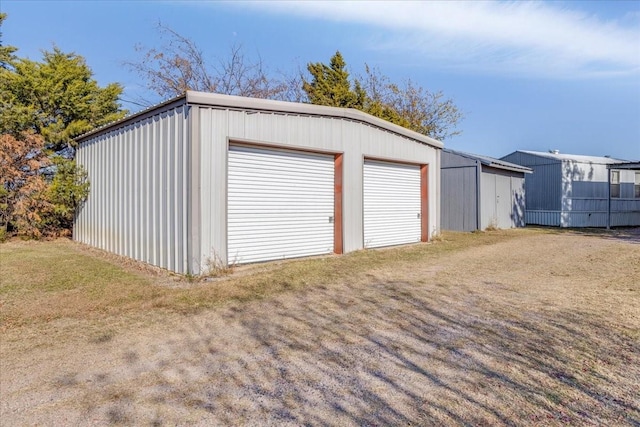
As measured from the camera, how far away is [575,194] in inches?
787

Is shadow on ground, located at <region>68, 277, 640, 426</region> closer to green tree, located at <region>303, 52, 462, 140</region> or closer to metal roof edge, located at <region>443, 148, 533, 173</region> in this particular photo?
metal roof edge, located at <region>443, 148, 533, 173</region>

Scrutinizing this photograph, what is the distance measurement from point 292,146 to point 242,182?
1453 millimetres

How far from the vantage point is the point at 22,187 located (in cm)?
1185

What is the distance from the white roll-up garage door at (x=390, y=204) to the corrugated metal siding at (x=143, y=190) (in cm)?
501

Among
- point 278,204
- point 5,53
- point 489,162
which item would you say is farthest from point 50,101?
point 489,162

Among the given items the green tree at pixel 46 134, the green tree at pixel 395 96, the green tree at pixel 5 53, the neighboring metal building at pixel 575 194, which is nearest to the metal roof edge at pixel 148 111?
the green tree at pixel 46 134

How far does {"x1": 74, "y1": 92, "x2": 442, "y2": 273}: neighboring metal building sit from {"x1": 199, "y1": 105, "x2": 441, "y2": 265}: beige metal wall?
21 millimetres

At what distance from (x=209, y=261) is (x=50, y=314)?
266cm

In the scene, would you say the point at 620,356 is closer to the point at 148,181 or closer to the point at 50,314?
the point at 50,314

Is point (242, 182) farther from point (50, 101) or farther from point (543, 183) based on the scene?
point (543, 183)

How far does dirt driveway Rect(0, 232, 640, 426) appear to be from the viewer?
263cm

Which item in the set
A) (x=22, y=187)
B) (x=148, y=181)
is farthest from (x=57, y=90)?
(x=148, y=181)

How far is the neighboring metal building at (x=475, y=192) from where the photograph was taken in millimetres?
16438

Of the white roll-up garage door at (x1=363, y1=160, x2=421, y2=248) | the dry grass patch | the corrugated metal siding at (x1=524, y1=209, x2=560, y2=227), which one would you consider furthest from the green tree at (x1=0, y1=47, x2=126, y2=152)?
the corrugated metal siding at (x1=524, y1=209, x2=560, y2=227)
